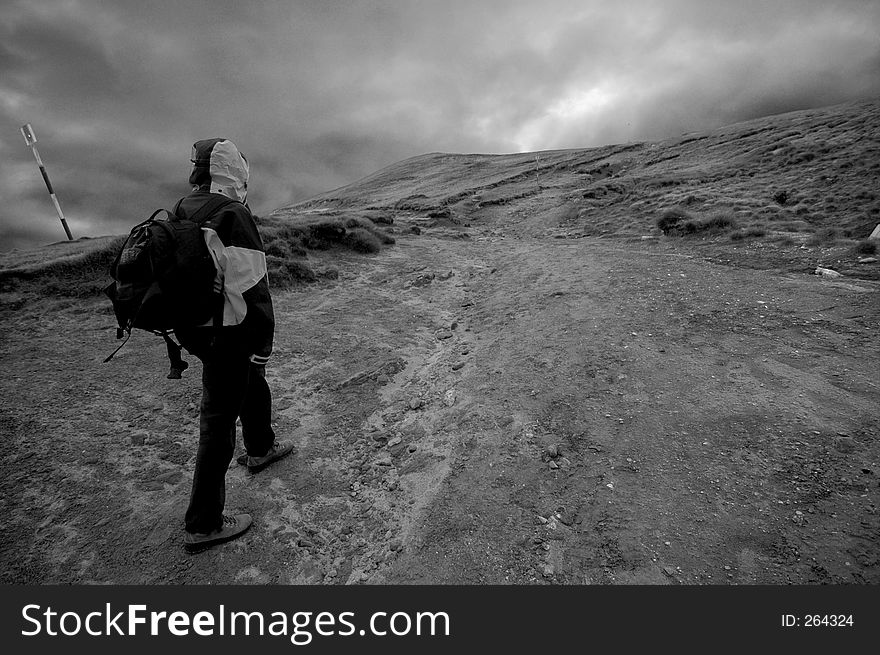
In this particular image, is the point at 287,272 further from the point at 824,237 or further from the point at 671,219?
the point at 824,237

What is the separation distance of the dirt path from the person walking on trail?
0.39 metres

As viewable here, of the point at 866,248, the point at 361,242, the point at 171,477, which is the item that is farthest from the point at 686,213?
the point at 171,477

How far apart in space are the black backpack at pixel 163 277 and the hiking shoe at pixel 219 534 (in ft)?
4.91

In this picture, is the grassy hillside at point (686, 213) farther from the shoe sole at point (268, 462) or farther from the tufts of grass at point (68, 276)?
the shoe sole at point (268, 462)

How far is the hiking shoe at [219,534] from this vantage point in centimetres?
311

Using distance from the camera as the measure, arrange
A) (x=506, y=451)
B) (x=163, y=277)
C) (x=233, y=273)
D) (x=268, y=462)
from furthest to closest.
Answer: (x=268, y=462)
(x=506, y=451)
(x=233, y=273)
(x=163, y=277)

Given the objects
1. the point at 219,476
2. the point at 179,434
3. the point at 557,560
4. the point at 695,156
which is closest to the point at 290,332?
the point at 179,434

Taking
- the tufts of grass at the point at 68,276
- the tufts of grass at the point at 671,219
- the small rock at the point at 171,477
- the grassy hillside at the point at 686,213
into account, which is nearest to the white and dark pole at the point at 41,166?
the grassy hillside at the point at 686,213

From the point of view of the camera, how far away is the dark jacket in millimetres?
2814

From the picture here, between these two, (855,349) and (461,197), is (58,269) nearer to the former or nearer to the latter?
(855,349)

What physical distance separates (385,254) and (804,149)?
22239 mm

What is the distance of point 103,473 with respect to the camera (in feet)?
13.1

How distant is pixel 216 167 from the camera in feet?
9.98

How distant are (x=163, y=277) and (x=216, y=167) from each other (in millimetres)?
955
